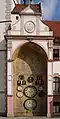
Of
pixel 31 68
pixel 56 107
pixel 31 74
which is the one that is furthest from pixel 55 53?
pixel 56 107

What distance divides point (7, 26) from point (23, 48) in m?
2.99

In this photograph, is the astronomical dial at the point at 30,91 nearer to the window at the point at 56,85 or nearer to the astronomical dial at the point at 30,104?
the astronomical dial at the point at 30,104

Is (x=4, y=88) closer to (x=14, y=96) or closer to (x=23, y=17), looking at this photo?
(x=14, y=96)

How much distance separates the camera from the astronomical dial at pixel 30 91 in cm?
4509

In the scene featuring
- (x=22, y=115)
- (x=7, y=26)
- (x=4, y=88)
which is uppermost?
(x=7, y=26)

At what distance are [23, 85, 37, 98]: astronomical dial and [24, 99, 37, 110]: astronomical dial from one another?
55 centimetres

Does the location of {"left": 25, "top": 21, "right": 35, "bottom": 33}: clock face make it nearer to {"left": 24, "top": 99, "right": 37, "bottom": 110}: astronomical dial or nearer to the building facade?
the building facade

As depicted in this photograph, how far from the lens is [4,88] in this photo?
44000mm

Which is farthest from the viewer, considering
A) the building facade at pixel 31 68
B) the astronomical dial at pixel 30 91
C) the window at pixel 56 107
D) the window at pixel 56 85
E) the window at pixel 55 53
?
the window at pixel 55 53

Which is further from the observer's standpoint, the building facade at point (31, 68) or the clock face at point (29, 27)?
the clock face at point (29, 27)

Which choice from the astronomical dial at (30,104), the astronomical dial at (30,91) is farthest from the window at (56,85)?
the astronomical dial at (30,104)

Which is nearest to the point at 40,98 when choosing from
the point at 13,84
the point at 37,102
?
the point at 37,102

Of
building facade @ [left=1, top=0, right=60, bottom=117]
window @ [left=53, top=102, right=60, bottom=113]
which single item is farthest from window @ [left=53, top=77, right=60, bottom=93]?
window @ [left=53, top=102, right=60, bottom=113]

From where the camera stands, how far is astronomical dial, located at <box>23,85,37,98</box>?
148 ft
